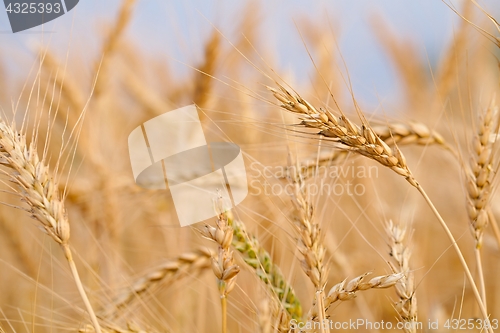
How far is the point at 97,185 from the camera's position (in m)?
1.17

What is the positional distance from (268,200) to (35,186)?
0.57 metres

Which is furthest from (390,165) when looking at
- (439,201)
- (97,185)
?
(439,201)

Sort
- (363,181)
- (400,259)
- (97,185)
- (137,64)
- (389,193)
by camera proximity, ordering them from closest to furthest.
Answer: (400,259)
(97,185)
(363,181)
(389,193)
(137,64)

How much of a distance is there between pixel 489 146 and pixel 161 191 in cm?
85

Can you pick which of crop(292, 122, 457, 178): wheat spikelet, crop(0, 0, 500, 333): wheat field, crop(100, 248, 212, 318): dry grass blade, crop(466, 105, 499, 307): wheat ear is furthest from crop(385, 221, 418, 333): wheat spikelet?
crop(100, 248, 212, 318): dry grass blade

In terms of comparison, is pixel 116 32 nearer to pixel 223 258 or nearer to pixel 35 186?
pixel 35 186

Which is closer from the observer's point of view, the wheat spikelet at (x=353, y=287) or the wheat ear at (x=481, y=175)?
the wheat spikelet at (x=353, y=287)

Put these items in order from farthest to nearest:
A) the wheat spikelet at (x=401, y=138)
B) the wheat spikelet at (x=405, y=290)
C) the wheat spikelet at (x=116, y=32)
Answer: the wheat spikelet at (x=116, y=32) → the wheat spikelet at (x=401, y=138) → the wheat spikelet at (x=405, y=290)

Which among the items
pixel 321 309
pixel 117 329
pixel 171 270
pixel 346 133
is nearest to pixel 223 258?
pixel 321 309

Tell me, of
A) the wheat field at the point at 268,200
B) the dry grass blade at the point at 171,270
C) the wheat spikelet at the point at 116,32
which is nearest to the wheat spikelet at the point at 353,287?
the wheat field at the point at 268,200

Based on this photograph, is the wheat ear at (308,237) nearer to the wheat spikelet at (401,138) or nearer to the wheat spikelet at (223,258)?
the wheat spikelet at (223,258)

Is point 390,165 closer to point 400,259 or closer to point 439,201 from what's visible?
point 400,259

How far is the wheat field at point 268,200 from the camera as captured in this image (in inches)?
23.3

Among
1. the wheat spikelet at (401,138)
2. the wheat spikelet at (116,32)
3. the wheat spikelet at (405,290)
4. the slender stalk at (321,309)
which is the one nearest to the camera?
the slender stalk at (321,309)
